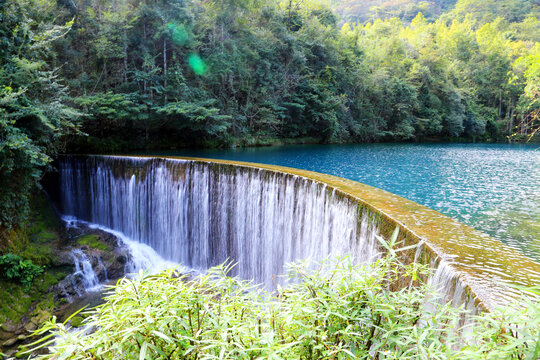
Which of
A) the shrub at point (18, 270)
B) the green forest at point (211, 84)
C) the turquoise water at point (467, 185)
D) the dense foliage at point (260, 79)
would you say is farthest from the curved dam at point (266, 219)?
the dense foliage at point (260, 79)

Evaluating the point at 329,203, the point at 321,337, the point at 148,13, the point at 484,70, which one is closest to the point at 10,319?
the point at 329,203

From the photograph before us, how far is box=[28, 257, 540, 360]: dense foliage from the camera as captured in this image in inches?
50.6

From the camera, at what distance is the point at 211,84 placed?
64.5 ft

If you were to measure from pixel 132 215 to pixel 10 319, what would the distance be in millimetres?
4320

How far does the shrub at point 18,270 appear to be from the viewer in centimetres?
716

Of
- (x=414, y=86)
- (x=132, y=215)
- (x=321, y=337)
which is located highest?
(x=414, y=86)

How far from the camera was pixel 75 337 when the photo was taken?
1.30m

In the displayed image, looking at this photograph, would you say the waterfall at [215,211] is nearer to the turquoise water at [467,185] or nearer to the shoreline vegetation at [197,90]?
the shoreline vegetation at [197,90]

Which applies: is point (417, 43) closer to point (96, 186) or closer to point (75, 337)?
point (96, 186)

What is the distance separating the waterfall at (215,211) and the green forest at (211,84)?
184 cm

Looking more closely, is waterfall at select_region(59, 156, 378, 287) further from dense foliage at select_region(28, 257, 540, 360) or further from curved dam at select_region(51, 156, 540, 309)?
dense foliage at select_region(28, 257, 540, 360)

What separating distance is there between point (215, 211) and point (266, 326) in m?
7.68

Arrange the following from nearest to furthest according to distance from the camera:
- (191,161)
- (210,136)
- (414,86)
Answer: (191,161), (210,136), (414,86)

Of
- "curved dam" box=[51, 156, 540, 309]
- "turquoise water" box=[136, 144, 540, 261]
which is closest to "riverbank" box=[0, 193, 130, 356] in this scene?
"curved dam" box=[51, 156, 540, 309]
